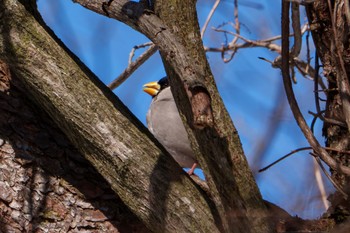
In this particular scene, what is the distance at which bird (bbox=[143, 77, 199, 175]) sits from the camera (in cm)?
477

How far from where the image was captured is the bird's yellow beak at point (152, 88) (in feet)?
19.8

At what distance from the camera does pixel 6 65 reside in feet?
10.3

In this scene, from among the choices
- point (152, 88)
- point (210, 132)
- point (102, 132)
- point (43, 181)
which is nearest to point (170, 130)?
point (152, 88)

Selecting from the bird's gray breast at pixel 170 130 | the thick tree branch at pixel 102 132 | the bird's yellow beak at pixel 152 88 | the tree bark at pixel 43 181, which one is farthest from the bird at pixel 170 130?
the thick tree branch at pixel 102 132

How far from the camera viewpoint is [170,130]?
16.0 ft

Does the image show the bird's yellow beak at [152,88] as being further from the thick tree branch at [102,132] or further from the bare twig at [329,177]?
the bare twig at [329,177]

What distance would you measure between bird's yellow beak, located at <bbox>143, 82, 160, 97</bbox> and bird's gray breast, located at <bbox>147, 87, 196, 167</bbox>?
2.30 feet

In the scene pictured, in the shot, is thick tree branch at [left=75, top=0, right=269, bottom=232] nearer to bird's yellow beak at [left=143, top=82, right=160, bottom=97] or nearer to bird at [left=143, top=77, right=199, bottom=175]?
bird at [left=143, top=77, right=199, bottom=175]

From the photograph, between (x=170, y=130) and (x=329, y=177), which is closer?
(x=329, y=177)

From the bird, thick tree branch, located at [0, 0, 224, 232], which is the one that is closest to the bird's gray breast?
the bird

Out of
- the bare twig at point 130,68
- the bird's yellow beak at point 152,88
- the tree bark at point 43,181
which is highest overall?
the bird's yellow beak at point 152,88

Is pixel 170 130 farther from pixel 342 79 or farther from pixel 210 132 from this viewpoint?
pixel 210 132

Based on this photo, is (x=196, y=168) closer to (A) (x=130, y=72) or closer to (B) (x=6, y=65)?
(A) (x=130, y=72)

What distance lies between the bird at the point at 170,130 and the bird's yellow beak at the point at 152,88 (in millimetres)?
562
